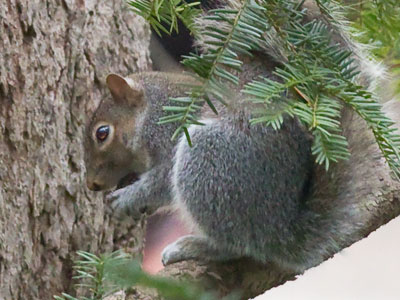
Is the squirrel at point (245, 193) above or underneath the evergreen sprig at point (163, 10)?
underneath

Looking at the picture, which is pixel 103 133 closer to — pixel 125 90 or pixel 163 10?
pixel 125 90

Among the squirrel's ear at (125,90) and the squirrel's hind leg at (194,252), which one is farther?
the squirrel's ear at (125,90)

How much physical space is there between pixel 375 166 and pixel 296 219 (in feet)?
0.59

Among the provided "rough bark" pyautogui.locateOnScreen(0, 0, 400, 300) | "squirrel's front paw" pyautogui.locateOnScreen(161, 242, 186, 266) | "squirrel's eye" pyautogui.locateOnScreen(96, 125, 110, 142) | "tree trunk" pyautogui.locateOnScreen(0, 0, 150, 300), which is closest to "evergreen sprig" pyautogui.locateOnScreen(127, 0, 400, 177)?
"rough bark" pyautogui.locateOnScreen(0, 0, 400, 300)

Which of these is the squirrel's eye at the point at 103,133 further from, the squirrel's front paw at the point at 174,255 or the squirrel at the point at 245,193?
the squirrel's front paw at the point at 174,255

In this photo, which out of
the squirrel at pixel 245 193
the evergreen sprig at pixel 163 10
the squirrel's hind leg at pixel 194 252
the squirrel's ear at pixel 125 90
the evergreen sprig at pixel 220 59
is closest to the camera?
the evergreen sprig at pixel 220 59

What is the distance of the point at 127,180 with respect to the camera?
62.2 inches

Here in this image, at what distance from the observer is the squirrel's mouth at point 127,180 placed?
1.56 meters


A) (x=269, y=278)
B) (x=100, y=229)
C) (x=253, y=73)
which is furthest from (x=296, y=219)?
(x=100, y=229)

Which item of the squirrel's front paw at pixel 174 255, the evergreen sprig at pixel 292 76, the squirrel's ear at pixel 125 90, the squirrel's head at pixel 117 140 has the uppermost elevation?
the evergreen sprig at pixel 292 76

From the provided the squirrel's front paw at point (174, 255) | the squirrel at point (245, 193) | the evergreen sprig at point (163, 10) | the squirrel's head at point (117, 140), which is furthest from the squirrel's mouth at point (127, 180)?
the evergreen sprig at point (163, 10)

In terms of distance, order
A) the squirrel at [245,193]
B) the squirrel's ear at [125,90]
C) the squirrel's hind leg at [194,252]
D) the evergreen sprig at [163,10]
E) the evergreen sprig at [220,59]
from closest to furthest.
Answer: the evergreen sprig at [220,59] < the evergreen sprig at [163,10] < the squirrel at [245,193] < the squirrel's hind leg at [194,252] < the squirrel's ear at [125,90]

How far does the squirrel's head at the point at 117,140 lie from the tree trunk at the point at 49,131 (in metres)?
0.17

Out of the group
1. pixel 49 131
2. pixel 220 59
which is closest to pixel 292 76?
pixel 220 59
